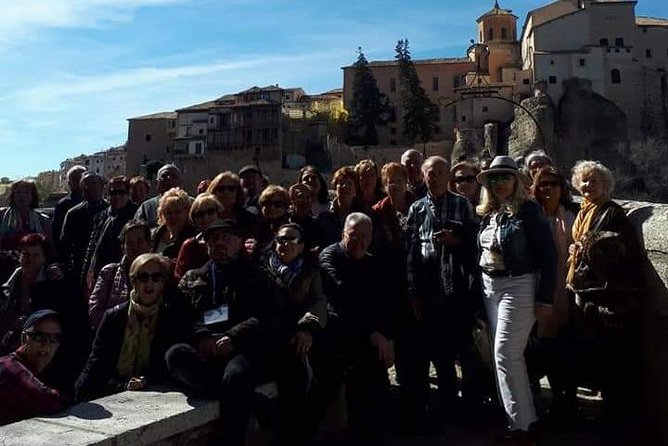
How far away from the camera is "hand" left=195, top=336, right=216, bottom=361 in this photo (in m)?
3.76

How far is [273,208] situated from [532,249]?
7.41 feet

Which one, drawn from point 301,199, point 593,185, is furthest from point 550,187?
point 301,199

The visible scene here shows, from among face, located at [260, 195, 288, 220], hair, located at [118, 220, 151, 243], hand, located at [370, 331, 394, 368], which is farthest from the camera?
face, located at [260, 195, 288, 220]

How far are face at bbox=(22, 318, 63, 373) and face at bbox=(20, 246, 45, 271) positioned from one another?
1611 millimetres

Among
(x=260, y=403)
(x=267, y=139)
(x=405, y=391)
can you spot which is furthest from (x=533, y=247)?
(x=267, y=139)

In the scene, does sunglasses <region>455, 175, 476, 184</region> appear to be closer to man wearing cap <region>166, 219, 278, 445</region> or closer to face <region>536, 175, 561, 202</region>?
face <region>536, 175, 561, 202</region>

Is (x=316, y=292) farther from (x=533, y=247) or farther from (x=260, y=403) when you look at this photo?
(x=533, y=247)

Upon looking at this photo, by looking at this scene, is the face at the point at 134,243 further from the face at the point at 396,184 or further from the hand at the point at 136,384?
the face at the point at 396,184

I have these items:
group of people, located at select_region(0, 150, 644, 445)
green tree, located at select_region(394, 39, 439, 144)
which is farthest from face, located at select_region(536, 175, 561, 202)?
green tree, located at select_region(394, 39, 439, 144)

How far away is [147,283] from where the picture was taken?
3.94 m

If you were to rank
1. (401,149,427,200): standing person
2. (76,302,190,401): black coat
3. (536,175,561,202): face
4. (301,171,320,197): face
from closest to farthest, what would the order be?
(76,302,190,401): black coat < (536,175,561,202): face < (301,171,320,197): face < (401,149,427,200): standing person

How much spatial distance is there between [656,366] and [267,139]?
52.5 meters

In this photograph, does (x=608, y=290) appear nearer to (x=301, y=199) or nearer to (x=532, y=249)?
(x=532, y=249)

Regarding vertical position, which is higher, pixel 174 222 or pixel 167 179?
pixel 167 179
